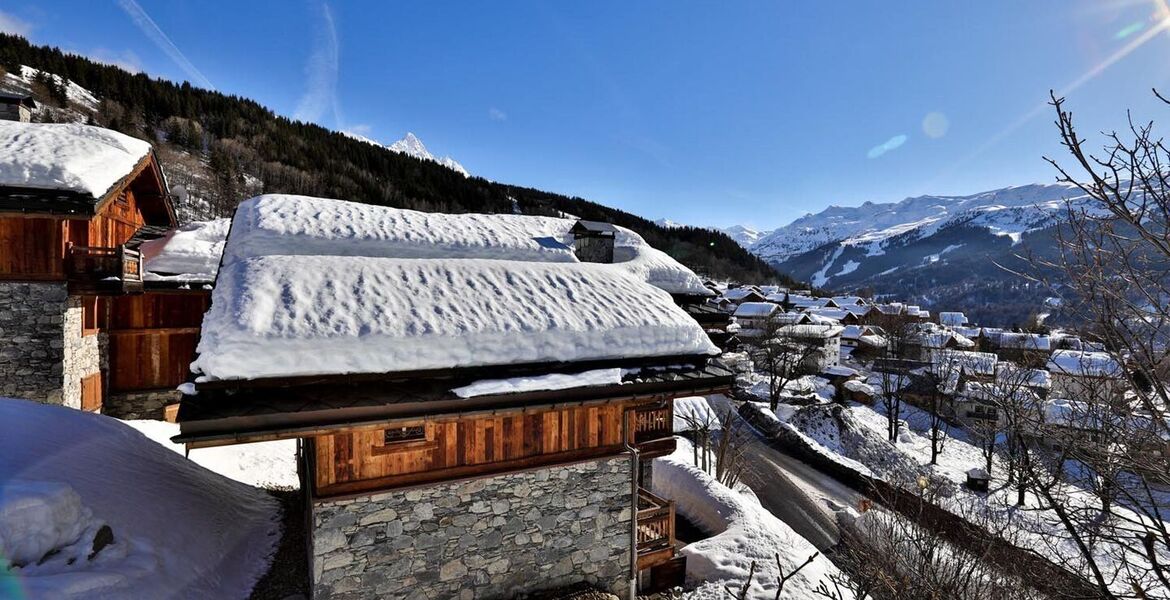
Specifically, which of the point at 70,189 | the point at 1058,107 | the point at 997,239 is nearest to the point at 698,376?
the point at 1058,107

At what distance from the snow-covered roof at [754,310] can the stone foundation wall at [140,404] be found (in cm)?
4365

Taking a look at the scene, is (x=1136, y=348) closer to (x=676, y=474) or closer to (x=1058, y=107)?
(x=1058, y=107)

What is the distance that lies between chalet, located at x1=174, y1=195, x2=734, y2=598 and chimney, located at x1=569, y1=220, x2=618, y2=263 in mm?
4740

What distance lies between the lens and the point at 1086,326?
398 cm

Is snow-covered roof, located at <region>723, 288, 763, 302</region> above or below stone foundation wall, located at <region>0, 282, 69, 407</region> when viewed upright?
above

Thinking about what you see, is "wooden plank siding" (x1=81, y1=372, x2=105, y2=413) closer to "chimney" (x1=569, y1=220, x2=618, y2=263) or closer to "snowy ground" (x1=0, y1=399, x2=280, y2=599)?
"snowy ground" (x1=0, y1=399, x2=280, y2=599)

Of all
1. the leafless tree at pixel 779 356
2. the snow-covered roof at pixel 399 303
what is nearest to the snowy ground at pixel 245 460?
the snow-covered roof at pixel 399 303

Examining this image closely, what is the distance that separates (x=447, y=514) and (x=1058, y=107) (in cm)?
716

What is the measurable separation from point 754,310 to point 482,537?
4609 centimetres

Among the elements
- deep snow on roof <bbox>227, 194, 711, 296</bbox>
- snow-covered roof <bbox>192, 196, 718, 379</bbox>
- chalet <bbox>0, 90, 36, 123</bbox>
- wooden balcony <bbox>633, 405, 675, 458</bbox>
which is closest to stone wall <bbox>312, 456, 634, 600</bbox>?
wooden balcony <bbox>633, 405, 675, 458</bbox>

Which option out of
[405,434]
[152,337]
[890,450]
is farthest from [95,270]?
[890,450]

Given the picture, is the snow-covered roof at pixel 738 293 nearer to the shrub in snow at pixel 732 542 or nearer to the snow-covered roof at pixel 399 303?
the shrub in snow at pixel 732 542

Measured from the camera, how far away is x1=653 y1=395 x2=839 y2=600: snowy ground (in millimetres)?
8648

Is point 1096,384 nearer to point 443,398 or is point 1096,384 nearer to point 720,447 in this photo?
point 443,398
